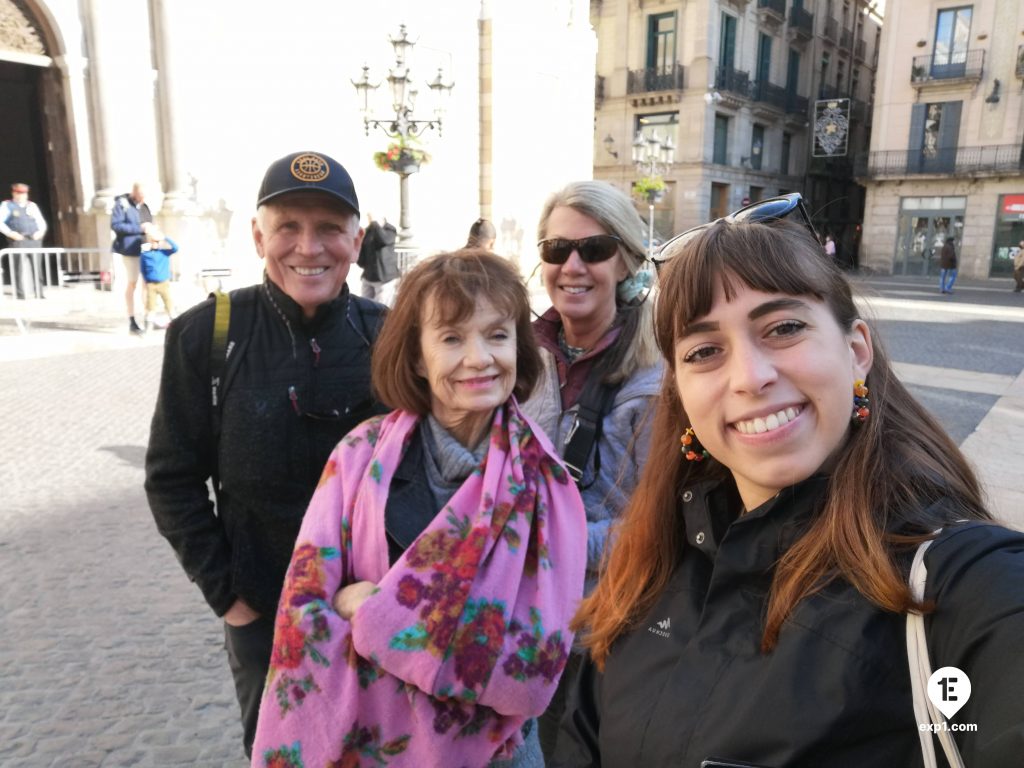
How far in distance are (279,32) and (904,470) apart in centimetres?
1579

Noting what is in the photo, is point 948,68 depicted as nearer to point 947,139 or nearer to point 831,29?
point 947,139

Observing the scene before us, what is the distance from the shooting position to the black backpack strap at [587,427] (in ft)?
6.47

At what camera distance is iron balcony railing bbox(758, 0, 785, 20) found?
34.4 m

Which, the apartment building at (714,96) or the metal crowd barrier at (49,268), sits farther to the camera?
the apartment building at (714,96)

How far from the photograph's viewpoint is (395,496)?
1714 millimetres

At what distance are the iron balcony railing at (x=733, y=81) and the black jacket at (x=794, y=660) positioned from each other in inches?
1355

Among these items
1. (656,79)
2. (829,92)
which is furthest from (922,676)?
(829,92)

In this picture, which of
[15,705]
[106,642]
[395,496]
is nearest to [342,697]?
[395,496]

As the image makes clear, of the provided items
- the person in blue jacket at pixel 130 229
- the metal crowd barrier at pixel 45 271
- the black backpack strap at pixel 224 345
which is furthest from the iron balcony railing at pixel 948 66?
the black backpack strap at pixel 224 345

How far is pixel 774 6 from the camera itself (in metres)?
35.2

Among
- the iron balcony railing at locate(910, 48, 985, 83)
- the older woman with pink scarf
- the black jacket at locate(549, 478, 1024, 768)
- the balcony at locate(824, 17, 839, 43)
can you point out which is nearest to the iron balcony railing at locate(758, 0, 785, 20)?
the balcony at locate(824, 17, 839, 43)

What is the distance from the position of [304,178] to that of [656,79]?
34.1m

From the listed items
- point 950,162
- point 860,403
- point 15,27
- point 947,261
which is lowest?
point 947,261

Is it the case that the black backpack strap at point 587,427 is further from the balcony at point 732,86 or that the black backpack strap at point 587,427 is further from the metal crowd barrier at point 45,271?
the balcony at point 732,86
